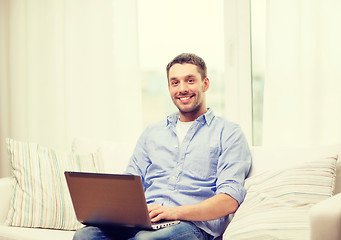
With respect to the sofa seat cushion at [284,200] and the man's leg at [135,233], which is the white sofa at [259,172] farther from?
the man's leg at [135,233]

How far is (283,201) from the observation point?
→ 173 centimetres

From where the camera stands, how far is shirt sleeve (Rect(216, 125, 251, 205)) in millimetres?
1901

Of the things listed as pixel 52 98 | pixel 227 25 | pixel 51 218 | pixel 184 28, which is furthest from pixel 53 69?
pixel 51 218

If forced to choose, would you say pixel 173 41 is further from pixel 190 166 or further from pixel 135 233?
pixel 135 233

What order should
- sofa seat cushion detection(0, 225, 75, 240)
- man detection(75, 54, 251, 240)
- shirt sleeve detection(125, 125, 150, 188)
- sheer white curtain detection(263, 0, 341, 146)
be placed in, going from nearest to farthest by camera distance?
man detection(75, 54, 251, 240) → sofa seat cushion detection(0, 225, 75, 240) → shirt sleeve detection(125, 125, 150, 188) → sheer white curtain detection(263, 0, 341, 146)

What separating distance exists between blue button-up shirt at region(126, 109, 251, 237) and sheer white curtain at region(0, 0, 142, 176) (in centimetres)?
104

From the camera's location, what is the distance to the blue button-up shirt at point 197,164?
1.94 metres

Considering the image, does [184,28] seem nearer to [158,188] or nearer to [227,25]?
[227,25]

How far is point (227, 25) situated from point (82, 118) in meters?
1.21

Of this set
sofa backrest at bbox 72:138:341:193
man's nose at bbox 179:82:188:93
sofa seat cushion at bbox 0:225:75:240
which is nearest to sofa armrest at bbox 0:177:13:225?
sofa seat cushion at bbox 0:225:75:240

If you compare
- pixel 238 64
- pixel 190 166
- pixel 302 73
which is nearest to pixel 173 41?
pixel 238 64

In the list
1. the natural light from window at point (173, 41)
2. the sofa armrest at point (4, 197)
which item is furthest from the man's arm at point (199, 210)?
the natural light from window at point (173, 41)

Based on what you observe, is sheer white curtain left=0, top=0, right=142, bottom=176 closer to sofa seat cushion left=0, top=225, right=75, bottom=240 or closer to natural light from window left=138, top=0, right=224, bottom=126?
natural light from window left=138, top=0, right=224, bottom=126

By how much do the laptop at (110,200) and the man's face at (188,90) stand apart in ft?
1.89
